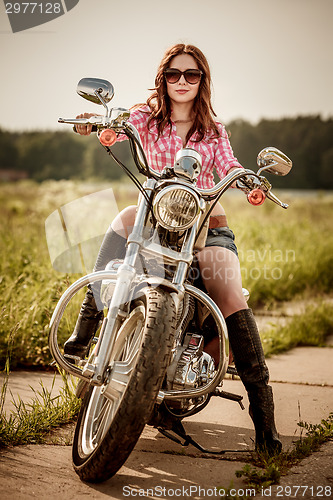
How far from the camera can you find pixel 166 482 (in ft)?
7.87

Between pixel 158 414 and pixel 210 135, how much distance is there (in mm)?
1403

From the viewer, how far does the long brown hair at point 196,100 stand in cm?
307

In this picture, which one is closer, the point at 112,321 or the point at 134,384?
the point at 134,384

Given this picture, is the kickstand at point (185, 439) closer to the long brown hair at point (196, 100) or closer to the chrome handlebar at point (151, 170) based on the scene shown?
the chrome handlebar at point (151, 170)

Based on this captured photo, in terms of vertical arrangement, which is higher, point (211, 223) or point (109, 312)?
point (211, 223)

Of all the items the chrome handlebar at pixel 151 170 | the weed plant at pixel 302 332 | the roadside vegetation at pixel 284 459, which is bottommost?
the weed plant at pixel 302 332

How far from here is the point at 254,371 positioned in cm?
276

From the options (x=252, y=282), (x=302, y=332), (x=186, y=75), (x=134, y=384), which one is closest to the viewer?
(x=134, y=384)

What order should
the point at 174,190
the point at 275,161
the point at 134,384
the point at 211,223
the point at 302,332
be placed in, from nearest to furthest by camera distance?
1. the point at 134,384
2. the point at 174,190
3. the point at 275,161
4. the point at 211,223
5. the point at 302,332

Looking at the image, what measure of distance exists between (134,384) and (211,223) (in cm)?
114

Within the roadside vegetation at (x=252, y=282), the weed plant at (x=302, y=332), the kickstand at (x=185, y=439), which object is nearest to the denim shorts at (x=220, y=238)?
the roadside vegetation at (x=252, y=282)

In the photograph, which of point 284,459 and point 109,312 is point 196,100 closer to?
point 109,312

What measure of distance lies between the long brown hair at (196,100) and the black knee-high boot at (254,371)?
96cm

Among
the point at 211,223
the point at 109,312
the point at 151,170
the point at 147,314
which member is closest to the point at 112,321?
the point at 109,312
